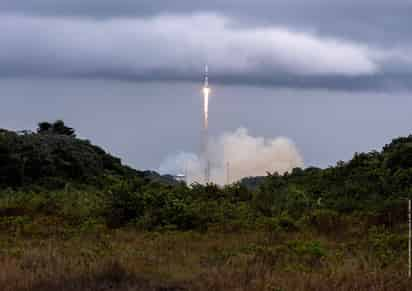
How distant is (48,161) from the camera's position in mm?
33750

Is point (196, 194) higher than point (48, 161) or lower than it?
lower

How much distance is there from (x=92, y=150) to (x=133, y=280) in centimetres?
2565

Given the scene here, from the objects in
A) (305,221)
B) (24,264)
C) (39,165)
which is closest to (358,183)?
(305,221)

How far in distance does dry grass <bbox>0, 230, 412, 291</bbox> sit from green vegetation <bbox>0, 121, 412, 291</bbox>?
0.03 m

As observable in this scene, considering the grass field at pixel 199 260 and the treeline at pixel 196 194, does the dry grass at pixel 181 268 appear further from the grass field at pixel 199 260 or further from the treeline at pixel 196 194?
the treeline at pixel 196 194

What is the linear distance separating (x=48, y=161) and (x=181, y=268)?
825 inches

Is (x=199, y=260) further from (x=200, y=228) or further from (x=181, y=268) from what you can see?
(x=200, y=228)

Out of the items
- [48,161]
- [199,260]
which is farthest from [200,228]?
[48,161]

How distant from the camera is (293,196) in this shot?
2519cm

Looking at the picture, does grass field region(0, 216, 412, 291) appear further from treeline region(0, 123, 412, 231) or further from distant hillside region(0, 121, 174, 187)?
distant hillside region(0, 121, 174, 187)

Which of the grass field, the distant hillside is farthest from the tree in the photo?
the grass field

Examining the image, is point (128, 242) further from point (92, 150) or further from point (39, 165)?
point (92, 150)

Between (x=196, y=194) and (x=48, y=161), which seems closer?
(x=196, y=194)

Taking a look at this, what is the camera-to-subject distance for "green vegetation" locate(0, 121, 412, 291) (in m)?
12.6
